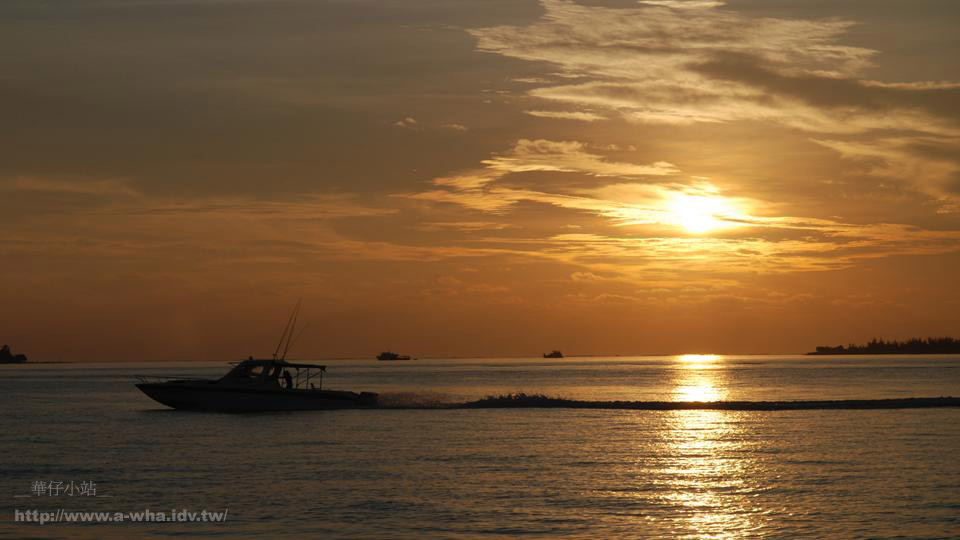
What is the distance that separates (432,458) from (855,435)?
26.6m

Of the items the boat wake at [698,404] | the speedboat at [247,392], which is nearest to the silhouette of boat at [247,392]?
the speedboat at [247,392]

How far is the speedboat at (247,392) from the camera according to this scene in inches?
2849

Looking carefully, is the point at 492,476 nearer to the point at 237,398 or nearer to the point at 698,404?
the point at 237,398

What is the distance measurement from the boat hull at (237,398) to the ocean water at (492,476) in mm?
973

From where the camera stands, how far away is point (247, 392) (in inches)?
2847

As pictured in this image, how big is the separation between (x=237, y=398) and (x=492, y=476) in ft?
117

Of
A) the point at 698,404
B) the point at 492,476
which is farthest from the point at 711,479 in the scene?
the point at 698,404

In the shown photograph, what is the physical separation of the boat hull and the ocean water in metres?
0.97

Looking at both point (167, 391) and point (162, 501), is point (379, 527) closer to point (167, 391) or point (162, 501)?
point (162, 501)

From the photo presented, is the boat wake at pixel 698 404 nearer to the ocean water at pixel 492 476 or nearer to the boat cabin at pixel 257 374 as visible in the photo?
the ocean water at pixel 492 476

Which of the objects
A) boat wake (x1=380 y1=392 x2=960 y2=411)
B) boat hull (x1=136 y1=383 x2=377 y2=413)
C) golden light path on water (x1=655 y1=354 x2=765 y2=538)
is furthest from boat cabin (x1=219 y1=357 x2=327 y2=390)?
golden light path on water (x1=655 y1=354 x2=765 y2=538)

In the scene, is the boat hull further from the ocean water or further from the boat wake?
the boat wake

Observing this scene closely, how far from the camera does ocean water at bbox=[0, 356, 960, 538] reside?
3075 cm

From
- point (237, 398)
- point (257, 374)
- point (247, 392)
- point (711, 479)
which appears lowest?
point (711, 479)
